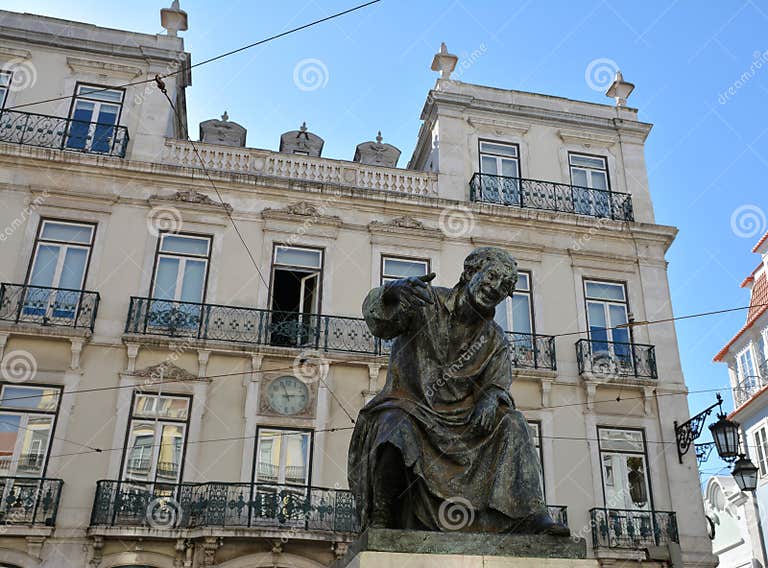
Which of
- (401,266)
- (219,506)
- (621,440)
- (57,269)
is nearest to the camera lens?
(219,506)

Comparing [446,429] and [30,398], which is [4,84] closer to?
[30,398]

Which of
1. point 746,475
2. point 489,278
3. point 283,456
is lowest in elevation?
point 489,278

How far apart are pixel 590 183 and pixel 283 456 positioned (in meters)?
9.90

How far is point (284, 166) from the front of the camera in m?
17.2

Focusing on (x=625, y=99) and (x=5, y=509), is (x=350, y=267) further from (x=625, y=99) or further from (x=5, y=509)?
(x=625, y=99)

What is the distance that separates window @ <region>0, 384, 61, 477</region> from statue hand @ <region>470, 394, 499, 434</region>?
1214cm

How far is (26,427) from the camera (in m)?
14.1

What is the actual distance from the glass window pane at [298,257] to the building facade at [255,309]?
0.16ft

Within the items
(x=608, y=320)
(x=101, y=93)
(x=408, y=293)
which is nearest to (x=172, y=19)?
(x=101, y=93)

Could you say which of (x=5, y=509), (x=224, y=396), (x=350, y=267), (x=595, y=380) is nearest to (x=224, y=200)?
(x=350, y=267)

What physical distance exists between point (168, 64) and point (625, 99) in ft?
38.1

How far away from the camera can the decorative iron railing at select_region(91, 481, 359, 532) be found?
13.4 m

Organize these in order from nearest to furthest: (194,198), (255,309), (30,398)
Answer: (30,398), (255,309), (194,198)

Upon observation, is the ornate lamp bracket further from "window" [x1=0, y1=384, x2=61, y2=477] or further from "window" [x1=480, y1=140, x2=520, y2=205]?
"window" [x1=0, y1=384, x2=61, y2=477]
